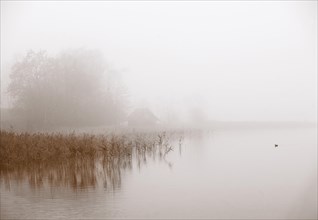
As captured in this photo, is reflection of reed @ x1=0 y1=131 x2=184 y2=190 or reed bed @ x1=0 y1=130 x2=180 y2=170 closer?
reflection of reed @ x1=0 y1=131 x2=184 y2=190

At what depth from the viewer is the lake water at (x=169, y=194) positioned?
11.6 meters

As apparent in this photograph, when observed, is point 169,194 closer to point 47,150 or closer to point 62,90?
point 47,150

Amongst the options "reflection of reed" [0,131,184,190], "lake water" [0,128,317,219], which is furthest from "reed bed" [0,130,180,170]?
"lake water" [0,128,317,219]

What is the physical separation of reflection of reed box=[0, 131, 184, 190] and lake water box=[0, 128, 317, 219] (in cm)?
17

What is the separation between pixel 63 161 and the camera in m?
20.6

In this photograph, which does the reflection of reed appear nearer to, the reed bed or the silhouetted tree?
the reed bed

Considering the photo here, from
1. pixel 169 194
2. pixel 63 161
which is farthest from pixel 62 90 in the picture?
pixel 169 194

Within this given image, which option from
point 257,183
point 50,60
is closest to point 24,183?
point 257,183

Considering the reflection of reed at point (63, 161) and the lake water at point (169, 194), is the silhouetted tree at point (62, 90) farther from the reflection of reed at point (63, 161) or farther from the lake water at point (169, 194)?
the lake water at point (169, 194)

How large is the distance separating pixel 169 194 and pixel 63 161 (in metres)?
8.59

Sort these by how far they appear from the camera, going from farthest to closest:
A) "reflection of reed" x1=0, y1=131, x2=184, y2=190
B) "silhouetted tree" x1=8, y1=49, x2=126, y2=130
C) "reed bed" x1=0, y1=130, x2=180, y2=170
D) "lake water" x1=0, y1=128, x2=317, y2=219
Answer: "silhouetted tree" x1=8, y1=49, x2=126, y2=130 < "reed bed" x1=0, y1=130, x2=180, y2=170 < "reflection of reed" x1=0, y1=131, x2=184, y2=190 < "lake water" x1=0, y1=128, x2=317, y2=219

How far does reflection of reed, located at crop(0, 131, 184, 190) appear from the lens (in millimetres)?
16156

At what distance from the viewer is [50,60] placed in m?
48.2

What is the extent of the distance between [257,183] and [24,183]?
34.0ft
